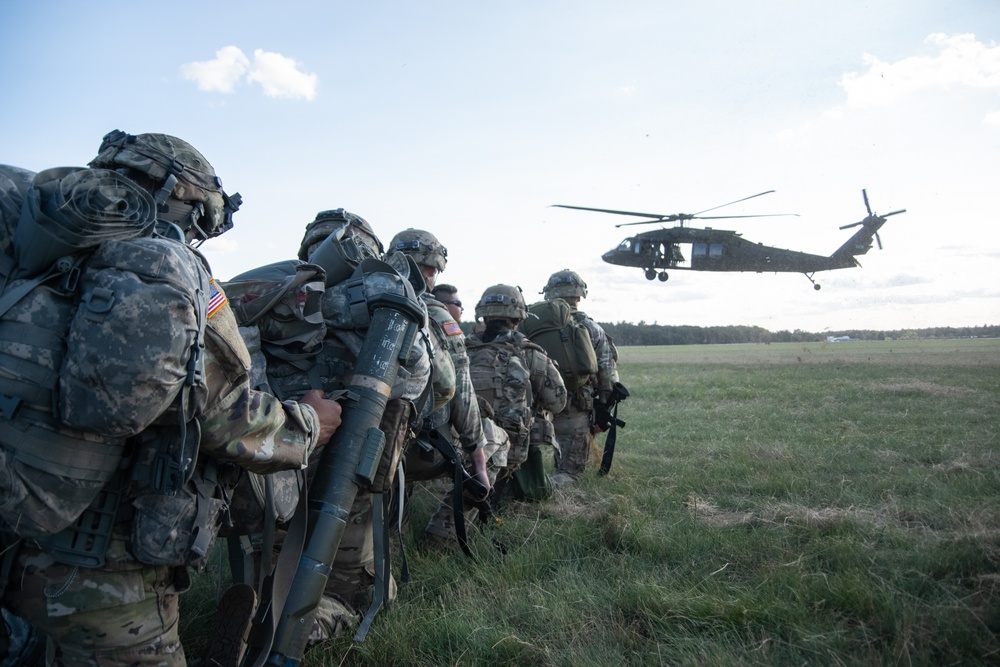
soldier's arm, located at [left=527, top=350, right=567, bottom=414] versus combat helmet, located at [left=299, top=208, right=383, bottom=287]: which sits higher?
combat helmet, located at [left=299, top=208, right=383, bottom=287]

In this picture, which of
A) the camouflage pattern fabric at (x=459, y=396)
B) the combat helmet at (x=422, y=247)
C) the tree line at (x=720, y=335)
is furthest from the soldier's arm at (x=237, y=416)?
the tree line at (x=720, y=335)

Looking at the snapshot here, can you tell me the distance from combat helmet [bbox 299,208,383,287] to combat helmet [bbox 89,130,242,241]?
23.7 inches

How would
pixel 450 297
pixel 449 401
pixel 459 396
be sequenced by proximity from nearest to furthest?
pixel 449 401 < pixel 459 396 < pixel 450 297

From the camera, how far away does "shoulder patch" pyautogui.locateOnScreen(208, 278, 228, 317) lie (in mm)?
2076

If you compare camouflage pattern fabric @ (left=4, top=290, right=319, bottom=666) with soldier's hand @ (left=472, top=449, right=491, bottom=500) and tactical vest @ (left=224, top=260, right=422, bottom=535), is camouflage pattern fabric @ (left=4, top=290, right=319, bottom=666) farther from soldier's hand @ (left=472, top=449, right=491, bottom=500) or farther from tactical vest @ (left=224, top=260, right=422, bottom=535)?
soldier's hand @ (left=472, top=449, right=491, bottom=500)

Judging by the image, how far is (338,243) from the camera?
10.5 feet

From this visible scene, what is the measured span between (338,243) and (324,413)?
97 centimetres

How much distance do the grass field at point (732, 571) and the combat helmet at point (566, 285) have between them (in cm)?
212

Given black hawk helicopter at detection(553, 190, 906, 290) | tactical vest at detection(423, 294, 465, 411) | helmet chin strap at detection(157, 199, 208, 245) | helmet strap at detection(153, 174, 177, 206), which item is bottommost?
tactical vest at detection(423, 294, 465, 411)

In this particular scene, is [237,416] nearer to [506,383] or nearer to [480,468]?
[480,468]

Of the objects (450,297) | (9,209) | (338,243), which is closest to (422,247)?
(450,297)

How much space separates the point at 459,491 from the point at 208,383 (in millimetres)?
2392

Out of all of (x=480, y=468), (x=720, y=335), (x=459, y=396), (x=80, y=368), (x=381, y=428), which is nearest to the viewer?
(x=80, y=368)

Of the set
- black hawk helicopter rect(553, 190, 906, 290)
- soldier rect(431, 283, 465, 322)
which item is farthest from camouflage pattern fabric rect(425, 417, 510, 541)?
black hawk helicopter rect(553, 190, 906, 290)
